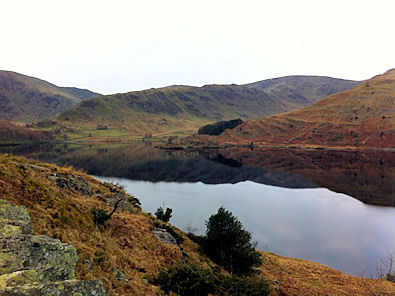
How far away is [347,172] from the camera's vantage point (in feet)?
316

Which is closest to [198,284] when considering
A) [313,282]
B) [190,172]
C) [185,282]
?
[185,282]

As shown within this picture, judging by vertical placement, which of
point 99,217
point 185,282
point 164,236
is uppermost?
point 99,217

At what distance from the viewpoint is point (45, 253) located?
7555 millimetres

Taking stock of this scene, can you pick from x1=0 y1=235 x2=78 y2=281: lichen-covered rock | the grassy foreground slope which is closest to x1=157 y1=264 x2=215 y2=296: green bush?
the grassy foreground slope

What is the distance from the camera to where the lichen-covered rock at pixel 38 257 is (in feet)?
22.2

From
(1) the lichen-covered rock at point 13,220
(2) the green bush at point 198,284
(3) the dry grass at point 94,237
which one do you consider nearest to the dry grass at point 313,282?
(2) the green bush at point 198,284

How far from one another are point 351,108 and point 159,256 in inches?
8888

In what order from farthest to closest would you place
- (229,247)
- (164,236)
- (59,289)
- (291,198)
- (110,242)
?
(291,198), (229,247), (164,236), (110,242), (59,289)

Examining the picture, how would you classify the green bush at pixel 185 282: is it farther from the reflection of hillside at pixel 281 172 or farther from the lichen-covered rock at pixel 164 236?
the reflection of hillside at pixel 281 172

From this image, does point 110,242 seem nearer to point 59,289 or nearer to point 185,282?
point 185,282

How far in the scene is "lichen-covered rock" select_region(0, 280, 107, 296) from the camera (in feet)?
17.6

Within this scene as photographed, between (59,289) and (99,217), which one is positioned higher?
(59,289)

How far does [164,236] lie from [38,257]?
12989 mm

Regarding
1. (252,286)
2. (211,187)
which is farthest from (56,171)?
(211,187)
